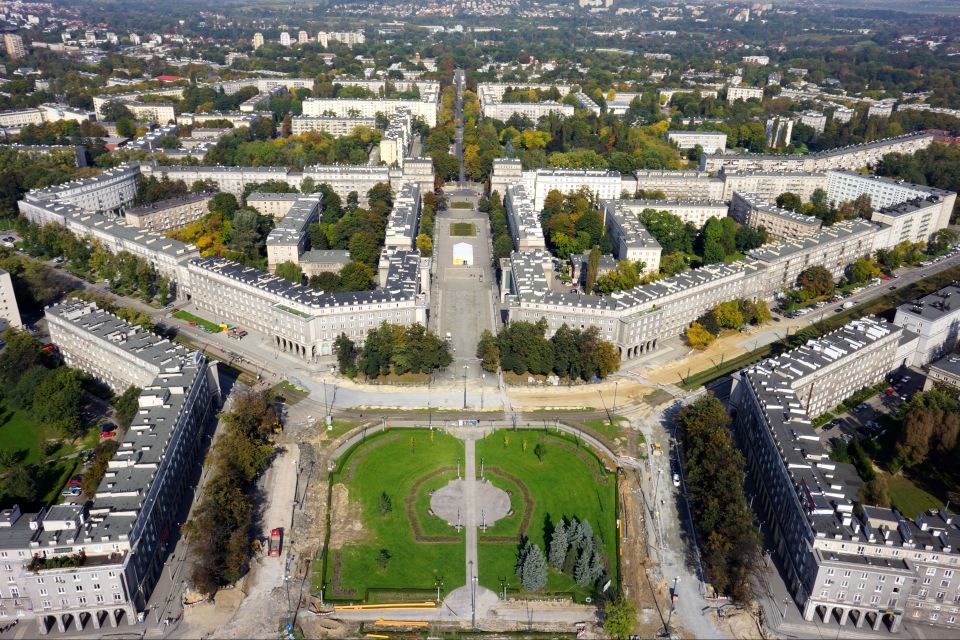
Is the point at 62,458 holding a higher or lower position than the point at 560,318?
lower

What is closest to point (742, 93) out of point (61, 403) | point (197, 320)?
point (197, 320)

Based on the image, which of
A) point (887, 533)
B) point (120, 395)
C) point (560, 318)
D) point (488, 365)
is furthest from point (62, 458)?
point (887, 533)

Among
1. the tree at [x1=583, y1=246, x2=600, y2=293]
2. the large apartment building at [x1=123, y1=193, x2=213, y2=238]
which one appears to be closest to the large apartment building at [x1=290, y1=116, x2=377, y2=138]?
the large apartment building at [x1=123, y1=193, x2=213, y2=238]

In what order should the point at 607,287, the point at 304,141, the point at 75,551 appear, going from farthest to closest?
the point at 304,141
the point at 607,287
the point at 75,551

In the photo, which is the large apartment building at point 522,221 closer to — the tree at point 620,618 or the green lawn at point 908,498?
the green lawn at point 908,498

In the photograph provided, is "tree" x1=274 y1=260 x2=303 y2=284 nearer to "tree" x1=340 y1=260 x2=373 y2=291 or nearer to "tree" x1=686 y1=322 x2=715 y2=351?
"tree" x1=340 y1=260 x2=373 y2=291

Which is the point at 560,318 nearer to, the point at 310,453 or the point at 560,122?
the point at 310,453

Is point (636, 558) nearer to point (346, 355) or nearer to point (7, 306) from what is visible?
point (346, 355)
